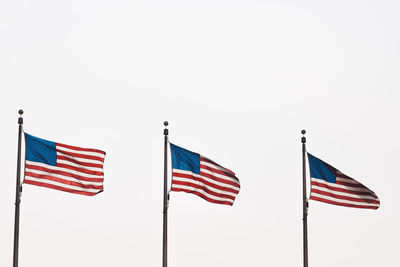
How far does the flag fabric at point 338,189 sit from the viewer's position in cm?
5178

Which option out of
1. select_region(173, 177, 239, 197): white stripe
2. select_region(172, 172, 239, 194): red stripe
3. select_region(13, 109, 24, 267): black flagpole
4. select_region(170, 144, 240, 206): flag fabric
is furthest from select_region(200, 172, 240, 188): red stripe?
select_region(13, 109, 24, 267): black flagpole

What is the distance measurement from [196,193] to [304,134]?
689 cm

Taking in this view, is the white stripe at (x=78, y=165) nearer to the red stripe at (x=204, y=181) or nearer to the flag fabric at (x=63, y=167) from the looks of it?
the flag fabric at (x=63, y=167)

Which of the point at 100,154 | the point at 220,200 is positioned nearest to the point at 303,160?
the point at 220,200

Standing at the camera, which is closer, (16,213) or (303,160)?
(16,213)

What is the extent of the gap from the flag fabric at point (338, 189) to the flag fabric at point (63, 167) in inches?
421

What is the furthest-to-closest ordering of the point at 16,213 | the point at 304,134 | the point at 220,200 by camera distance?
the point at 304,134 → the point at 220,200 → the point at 16,213

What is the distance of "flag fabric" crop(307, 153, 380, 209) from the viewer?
170 feet

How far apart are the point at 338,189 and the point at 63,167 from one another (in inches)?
527

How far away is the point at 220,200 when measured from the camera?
4988 centimetres

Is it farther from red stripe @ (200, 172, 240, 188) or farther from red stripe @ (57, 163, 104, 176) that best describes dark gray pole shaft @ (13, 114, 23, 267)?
red stripe @ (200, 172, 240, 188)

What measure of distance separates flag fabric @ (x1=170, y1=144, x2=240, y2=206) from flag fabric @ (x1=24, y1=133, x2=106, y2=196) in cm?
367

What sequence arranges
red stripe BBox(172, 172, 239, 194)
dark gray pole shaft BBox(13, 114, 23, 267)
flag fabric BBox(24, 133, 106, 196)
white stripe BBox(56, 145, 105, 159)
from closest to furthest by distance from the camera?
1. dark gray pole shaft BBox(13, 114, 23, 267)
2. flag fabric BBox(24, 133, 106, 196)
3. white stripe BBox(56, 145, 105, 159)
4. red stripe BBox(172, 172, 239, 194)

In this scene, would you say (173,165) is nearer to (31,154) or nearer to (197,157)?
(197,157)
